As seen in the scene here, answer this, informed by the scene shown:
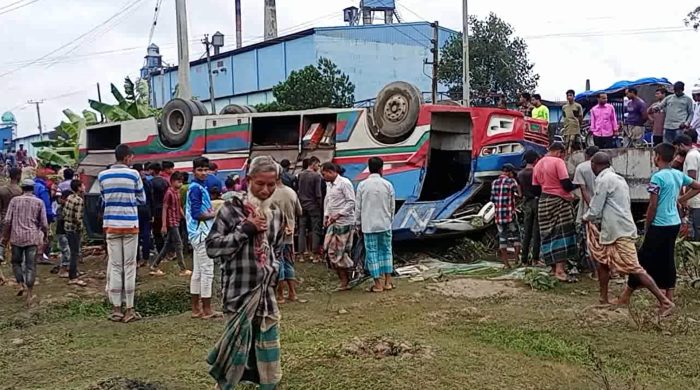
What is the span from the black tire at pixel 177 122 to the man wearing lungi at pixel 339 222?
193 inches

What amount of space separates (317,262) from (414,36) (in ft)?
104

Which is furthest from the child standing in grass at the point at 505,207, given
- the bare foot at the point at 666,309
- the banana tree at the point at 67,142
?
the banana tree at the point at 67,142

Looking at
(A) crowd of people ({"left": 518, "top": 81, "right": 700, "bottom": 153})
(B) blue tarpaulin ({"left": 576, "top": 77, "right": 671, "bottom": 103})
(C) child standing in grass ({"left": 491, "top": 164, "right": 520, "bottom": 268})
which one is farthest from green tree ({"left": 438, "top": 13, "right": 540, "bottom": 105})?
(C) child standing in grass ({"left": 491, "top": 164, "right": 520, "bottom": 268})

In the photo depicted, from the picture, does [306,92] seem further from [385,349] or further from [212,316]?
[385,349]

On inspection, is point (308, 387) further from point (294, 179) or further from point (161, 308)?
point (294, 179)

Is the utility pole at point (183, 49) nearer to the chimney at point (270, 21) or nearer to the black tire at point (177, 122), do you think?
the black tire at point (177, 122)

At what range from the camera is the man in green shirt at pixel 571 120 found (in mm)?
11211

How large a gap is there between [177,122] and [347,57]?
86.2 feet

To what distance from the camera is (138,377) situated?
490cm

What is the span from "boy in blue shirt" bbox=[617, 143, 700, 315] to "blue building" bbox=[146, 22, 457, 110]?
31215mm

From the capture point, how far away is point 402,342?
208 inches

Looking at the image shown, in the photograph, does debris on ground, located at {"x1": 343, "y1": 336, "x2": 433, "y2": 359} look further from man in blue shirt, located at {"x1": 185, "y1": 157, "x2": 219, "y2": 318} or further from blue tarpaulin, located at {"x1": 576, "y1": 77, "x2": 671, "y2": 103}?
blue tarpaulin, located at {"x1": 576, "y1": 77, "x2": 671, "y2": 103}

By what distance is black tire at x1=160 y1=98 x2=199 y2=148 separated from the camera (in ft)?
39.6

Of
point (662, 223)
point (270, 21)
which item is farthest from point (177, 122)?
point (270, 21)
